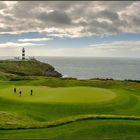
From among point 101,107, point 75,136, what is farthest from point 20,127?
point 101,107

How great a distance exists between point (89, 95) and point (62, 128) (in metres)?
14.5

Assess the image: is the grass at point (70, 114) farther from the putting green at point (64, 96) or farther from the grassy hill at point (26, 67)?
the grassy hill at point (26, 67)

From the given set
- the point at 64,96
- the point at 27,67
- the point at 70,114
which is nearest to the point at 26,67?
the point at 27,67

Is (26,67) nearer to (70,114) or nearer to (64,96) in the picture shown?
(64,96)

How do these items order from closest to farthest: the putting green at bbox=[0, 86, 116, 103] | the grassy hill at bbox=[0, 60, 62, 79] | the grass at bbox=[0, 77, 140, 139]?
1. the grass at bbox=[0, 77, 140, 139]
2. the putting green at bbox=[0, 86, 116, 103]
3. the grassy hill at bbox=[0, 60, 62, 79]

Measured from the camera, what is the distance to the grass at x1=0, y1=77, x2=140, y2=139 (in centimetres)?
2364

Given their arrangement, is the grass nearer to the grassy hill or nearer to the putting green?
the putting green

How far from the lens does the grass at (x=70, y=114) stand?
2364 centimetres

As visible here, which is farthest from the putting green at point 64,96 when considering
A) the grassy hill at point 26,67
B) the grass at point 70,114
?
the grassy hill at point 26,67

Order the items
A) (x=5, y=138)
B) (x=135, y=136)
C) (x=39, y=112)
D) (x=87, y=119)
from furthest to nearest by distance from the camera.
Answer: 1. (x=39, y=112)
2. (x=87, y=119)
3. (x=135, y=136)
4. (x=5, y=138)

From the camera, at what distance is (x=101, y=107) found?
115 feet

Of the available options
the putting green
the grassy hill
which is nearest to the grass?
the putting green

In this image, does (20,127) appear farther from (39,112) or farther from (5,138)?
(39,112)

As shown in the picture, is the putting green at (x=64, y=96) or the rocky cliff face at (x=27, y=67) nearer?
the putting green at (x=64, y=96)
